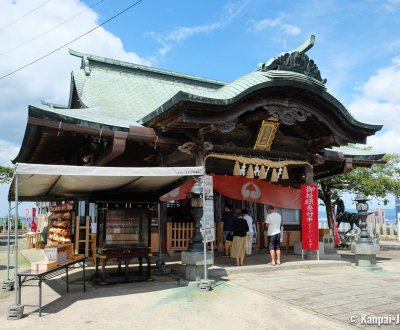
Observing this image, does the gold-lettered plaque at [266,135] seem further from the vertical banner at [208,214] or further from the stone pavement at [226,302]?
the stone pavement at [226,302]

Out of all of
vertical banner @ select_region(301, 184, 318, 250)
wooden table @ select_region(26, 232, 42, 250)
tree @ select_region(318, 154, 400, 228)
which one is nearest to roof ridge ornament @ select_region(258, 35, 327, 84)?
vertical banner @ select_region(301, 184, 318, 250)

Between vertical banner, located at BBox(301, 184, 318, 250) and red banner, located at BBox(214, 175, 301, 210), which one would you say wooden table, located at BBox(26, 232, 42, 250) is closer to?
red banner, located at BBox(214, 175, 301, 210)

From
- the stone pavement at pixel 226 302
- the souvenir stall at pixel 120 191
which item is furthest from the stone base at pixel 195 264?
the souvenir stall at pixel 120 191

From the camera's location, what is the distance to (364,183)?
18.6 m

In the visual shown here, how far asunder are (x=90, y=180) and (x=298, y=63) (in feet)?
20.8

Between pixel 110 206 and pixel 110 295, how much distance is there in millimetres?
2038

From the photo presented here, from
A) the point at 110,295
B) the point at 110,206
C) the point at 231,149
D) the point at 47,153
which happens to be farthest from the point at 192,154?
the point at 47,153

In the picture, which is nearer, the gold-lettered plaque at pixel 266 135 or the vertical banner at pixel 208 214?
the vertical banner at pixel 208 214

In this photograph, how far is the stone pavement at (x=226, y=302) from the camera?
5453mm

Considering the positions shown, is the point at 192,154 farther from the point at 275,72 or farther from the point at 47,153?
the point at 47,153

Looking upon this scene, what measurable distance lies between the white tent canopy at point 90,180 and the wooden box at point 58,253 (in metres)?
1.26

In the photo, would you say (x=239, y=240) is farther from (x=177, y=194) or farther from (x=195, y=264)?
(x=177, y=194)

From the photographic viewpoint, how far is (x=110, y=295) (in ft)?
23.4

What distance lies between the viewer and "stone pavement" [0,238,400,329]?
545 cm
